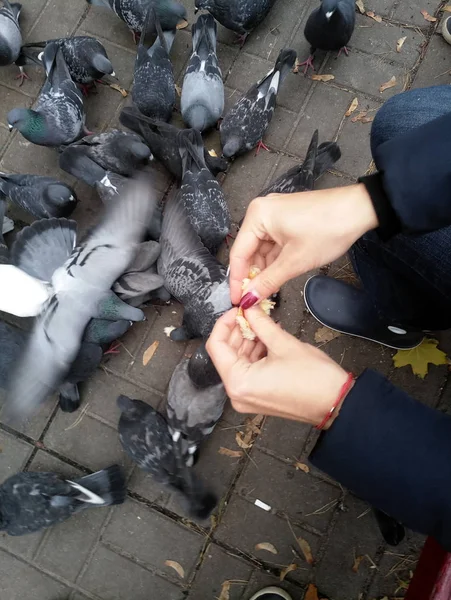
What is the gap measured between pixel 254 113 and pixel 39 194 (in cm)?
154

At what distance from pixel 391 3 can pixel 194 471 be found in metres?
3.62

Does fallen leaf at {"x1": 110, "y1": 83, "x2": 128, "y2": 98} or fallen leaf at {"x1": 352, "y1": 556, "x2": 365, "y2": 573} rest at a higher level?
fallen leaf at {"x1": 110, "y1": 83, "x2": 128, "y2": 98}

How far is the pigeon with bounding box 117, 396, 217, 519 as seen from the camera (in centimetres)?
323

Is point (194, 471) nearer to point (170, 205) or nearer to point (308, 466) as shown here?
point (308, 466)

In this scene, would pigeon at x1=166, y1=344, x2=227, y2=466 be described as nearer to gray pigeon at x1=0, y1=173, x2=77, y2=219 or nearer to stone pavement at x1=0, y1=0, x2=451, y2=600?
stone pavement at x1=0, y1=0, x2=451, y2=600

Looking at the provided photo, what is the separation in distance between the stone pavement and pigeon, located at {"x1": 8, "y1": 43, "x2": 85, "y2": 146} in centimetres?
22

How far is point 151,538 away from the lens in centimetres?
343

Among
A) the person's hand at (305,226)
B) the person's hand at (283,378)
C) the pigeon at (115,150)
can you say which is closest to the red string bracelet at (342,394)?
the person's hand at (283,378)

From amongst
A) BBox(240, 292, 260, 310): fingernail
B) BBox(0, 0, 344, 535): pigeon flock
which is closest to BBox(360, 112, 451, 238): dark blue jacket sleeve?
BBox(240, 292, 260, 310): fingernail

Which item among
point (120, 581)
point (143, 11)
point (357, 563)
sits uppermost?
point (143, 11)

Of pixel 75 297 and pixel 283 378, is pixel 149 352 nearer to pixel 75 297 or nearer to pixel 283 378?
pixel 75 297

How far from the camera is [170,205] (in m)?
3.57

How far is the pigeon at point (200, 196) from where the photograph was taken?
3.46 meters

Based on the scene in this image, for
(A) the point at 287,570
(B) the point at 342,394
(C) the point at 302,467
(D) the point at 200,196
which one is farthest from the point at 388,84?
(A) the point at 287,570
